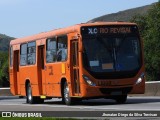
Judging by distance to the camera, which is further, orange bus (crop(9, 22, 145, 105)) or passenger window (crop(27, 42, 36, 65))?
passenger window (crop(27, 42, 36, 65))

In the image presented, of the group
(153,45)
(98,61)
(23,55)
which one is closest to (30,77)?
(23,55)

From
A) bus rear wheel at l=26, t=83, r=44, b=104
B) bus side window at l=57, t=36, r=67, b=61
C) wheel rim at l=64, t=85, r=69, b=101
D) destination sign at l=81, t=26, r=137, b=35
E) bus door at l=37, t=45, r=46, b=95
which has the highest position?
destination sign at l=81, t=26, r=137, b=35

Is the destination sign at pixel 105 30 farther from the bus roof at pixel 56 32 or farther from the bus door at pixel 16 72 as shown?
the bus door at pixel 16 72

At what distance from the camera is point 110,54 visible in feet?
83.5

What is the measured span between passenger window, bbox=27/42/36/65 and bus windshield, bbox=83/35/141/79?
5.44 m

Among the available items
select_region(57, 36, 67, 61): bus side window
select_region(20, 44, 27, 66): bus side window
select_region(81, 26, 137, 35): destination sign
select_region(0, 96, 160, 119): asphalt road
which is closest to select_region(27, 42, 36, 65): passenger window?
select_region(20, 44, 27, 66): bus side window

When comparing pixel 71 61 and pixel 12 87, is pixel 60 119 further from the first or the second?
pixel 12 87

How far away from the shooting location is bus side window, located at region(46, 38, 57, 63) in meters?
28.1

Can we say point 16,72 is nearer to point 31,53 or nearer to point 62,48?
point 31,53

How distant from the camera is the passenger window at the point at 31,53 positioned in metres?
→ 30.6

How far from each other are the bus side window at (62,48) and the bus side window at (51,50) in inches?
15.0

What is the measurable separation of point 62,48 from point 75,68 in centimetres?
148

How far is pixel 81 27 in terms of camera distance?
→ 1016 inches

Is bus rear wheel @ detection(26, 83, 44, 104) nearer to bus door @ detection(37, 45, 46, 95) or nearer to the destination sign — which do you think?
bus door @ detection(37, 45, 46, 95)
